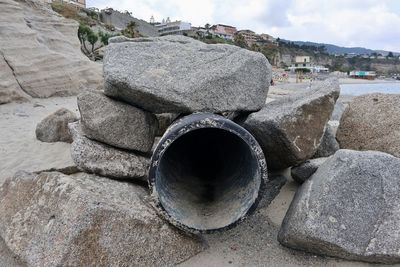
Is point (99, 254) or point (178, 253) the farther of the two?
point (178, 253)

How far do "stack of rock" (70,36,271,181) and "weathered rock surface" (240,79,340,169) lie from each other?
0.36m

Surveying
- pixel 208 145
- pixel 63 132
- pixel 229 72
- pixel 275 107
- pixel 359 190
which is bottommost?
pixel 63 132

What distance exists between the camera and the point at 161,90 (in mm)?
4094

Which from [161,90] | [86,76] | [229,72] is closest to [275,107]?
[229,72]

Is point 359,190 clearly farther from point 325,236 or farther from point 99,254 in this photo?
point 99,254

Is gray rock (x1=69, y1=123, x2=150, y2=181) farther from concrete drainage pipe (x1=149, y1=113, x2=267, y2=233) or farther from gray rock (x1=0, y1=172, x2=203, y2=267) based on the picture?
concrete drainage pipe (x1=149, y1=113, x2=267, y2=233)

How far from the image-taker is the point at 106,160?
427cm

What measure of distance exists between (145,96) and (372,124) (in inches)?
115

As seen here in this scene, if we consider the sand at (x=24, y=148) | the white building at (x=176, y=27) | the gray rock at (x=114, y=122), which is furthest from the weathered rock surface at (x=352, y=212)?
the white building at (x=176, y=27)

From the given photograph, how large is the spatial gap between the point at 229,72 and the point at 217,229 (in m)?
1.64

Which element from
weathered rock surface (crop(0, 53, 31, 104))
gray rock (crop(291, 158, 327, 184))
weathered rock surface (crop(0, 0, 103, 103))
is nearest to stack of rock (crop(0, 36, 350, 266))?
gray rock (crop(291, 158, 327, 184))

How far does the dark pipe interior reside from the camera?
3.92m

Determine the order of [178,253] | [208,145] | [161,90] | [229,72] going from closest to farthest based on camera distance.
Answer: [178,253]
[161,90]
[229,72]
[208,145]

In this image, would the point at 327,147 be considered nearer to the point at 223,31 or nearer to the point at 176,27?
the point at 176,27
